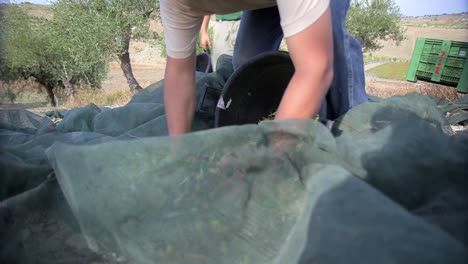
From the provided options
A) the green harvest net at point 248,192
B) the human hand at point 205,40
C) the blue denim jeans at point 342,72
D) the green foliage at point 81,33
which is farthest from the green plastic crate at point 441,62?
the green foliage at point 81,33

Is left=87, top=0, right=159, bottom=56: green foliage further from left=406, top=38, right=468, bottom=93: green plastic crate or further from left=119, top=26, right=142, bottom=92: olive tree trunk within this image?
left=406, top=38, right=468, bottom=93: green plastic crate

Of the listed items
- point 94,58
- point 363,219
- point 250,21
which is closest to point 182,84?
point 250,21

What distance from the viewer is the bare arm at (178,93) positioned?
68.7 inches

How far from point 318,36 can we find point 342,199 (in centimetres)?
63

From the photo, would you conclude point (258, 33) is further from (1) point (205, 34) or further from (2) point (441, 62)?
(2) point (441, 62)

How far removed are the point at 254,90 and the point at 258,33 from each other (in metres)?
0.34

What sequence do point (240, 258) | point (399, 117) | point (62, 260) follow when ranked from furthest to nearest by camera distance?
point (399, 117)
point (62, 260)
point (240, 258)

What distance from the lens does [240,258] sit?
893 millimetres

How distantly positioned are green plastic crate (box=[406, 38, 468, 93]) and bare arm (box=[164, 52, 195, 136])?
571 centimetres

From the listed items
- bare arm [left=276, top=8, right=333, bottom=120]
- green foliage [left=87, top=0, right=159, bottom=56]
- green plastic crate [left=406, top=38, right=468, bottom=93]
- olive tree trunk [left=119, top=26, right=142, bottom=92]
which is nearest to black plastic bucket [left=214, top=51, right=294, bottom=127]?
bare arm [left=276, top=8, right=333, bottom=120]

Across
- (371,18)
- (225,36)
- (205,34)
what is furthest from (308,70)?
(371,18)

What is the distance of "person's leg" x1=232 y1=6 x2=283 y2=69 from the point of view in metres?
2.16

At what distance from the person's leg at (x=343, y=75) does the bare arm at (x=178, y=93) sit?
2.14 feet

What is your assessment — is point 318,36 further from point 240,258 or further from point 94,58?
point 94,58
